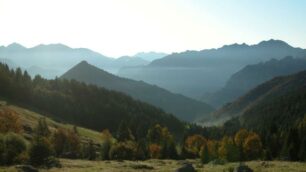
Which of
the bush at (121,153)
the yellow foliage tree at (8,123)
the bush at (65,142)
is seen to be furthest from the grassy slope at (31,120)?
the bush at (121,153)

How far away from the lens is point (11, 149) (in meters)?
64.5

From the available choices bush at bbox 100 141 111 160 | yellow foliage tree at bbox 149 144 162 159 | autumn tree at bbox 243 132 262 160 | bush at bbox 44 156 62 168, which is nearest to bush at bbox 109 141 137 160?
bush at bbox 100 141 111 160

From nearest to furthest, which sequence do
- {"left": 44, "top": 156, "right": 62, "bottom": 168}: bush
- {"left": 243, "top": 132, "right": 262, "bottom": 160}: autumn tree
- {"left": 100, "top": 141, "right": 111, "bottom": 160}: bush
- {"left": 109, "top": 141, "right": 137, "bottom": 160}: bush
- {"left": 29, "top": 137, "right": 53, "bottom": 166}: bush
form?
{"left": 44, "top": 156, "right": 62, "bottom": 168}: bush
{"left": 29, "top": 137, "right": 53, "bottom": 166}: bush
{"left": 100, "top": 141, "right": 111, "bottom": 160}: bush
{"left": 109, "top": 141, "right": 137, "bottom": 160}: bush
{"left": 243, "top": 132, "right": 262, "bottom": 160}: autumn tree

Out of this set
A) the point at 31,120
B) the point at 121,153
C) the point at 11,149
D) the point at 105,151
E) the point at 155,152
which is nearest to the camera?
the point at 11,149

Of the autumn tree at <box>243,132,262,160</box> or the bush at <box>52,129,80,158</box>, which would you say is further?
the autumn tree at <box>243,132,262,160</box>

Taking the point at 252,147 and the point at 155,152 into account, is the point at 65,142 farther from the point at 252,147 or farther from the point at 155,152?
the point at 252,147

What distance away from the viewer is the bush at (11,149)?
62591mm

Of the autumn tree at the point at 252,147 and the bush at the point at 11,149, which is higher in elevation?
the bush at the point at 11,149

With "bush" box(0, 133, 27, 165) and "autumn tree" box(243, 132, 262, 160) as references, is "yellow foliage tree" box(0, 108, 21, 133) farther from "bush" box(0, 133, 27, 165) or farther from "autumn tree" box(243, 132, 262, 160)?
"autumn tree" box(243, 132, 262, 160)

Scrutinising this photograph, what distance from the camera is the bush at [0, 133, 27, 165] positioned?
6259cm

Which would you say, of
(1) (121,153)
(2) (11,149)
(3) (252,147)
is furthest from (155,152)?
(2) (11,149)

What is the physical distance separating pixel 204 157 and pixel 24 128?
57867 millimetres

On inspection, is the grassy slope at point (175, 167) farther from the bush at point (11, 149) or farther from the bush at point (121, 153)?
the bush at point (121, 153)

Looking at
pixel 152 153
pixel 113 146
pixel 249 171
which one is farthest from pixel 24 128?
pixel 249 171
